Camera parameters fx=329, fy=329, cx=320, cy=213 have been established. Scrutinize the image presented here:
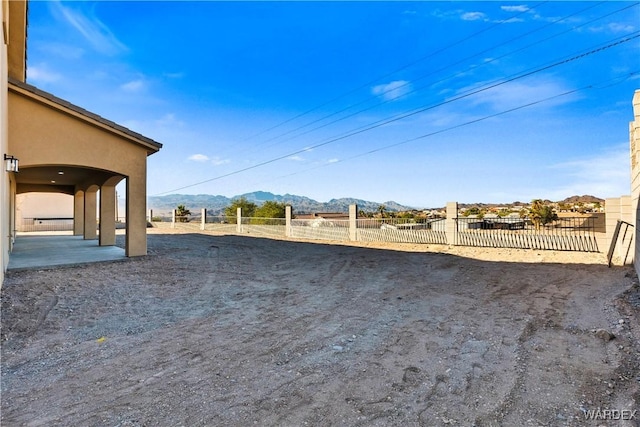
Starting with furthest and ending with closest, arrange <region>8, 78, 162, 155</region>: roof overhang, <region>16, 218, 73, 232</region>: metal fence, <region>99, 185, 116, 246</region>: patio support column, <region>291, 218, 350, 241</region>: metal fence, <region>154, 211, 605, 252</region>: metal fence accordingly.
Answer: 1. <region>16, 218, 73, 232</region>: metal fence
2. <region>291, 218, 350, 241</region>: metal fence
3. <region>99, 185, 116, 246</region>: patio support column
4. <region>154, 211, 605, 252</region>: metal fence
5. <region>8, 78, 162, 155</region>: roof overhang

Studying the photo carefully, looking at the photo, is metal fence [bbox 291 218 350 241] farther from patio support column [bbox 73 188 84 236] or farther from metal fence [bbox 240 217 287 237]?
patio support column [bbox 73 188 84 236]

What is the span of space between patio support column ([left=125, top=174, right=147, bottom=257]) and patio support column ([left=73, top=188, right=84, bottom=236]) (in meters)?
8.89

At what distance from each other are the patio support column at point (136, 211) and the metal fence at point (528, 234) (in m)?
11.8

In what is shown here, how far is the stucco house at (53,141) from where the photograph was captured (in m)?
7.39

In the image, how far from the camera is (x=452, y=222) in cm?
1380

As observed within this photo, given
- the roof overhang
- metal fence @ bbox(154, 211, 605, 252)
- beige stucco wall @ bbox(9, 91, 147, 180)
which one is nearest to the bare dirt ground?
beige stucco wall @ bbox(9, 91, 147, 180)

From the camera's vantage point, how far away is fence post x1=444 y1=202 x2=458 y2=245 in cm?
1368

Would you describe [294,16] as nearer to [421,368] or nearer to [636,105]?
[636,105]

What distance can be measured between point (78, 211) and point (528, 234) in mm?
21681

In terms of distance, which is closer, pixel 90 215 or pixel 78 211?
pixel 90 215

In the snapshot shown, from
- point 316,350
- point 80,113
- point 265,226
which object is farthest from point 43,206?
point 316,350

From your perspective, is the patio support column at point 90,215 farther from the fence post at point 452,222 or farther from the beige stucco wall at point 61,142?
the fence post at point 452,222

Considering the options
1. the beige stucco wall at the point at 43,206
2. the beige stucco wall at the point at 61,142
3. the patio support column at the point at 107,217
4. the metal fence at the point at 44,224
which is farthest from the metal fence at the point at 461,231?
the beige stucco wall at the point at 43,206

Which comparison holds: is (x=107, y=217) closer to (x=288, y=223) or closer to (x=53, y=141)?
(x=53, y=141)
